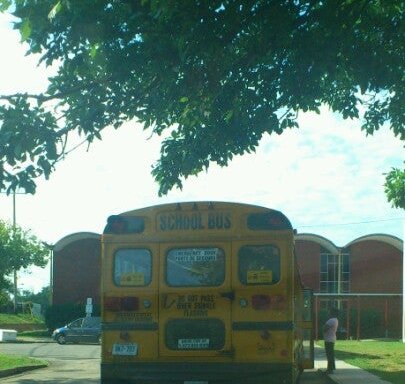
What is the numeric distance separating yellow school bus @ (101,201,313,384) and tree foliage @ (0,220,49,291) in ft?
69.3

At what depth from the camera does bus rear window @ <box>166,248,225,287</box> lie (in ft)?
39.7

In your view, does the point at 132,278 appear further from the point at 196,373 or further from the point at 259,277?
the point at 259,277

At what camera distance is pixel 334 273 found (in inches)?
2089

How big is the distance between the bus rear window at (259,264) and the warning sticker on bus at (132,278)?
1.45 meters

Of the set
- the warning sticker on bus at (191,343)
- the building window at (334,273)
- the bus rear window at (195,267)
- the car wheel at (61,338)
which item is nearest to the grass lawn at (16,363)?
the warning sticker on bus at (191,343)

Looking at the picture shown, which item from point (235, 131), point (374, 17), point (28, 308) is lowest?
point (28, 308)

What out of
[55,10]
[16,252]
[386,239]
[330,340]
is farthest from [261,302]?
[386,239]

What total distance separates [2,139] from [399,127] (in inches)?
305

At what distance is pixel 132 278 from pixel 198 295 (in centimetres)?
100

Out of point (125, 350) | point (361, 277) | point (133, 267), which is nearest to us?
point (125, 350)

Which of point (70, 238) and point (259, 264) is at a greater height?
point (70, 238)

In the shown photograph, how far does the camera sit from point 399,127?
16.0 meters

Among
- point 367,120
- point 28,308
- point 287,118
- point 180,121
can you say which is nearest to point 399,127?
point 367,120

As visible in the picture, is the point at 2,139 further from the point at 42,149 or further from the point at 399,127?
the point at 399,127
